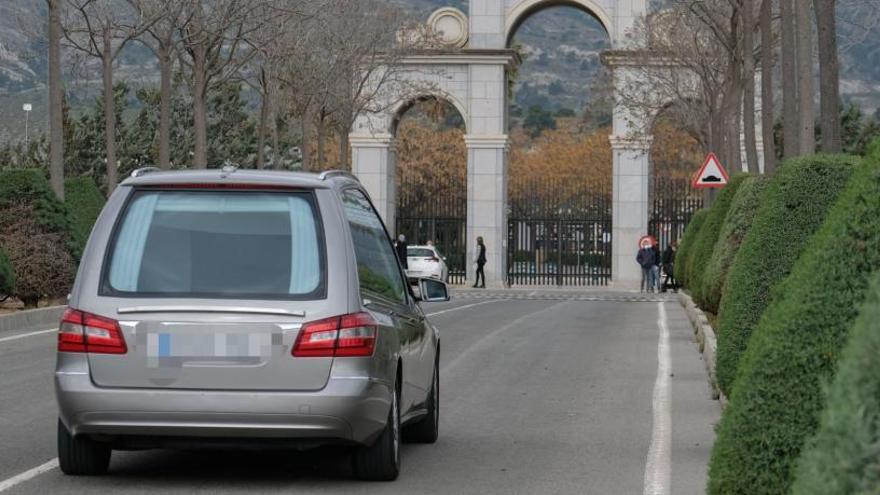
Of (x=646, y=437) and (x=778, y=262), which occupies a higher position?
(x=778, y=262)

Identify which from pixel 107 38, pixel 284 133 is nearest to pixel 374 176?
pixel 107 38

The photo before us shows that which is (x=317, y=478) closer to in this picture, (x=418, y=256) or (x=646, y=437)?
(x=646, y=437)

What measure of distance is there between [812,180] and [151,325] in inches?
214

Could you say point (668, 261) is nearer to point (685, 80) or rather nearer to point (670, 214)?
point (670, 214)

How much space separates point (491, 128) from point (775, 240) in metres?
48.6

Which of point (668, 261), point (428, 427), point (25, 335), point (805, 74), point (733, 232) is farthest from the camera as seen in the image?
point (668, 261)

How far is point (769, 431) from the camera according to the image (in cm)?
612

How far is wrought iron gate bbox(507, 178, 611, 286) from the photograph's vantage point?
200ft

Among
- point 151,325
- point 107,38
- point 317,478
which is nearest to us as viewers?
point 151,325

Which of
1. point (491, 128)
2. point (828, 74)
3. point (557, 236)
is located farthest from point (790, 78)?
point (491, 128)

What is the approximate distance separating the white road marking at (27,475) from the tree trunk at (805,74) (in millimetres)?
14368

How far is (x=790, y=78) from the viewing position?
24.7 meters

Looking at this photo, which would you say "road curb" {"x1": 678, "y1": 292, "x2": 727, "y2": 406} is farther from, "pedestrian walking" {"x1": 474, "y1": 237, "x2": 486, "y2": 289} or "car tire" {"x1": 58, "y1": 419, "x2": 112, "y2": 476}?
"pedestrian walking" {"x1": 474, "y1": 237, "x2": 486, "y2": 289}

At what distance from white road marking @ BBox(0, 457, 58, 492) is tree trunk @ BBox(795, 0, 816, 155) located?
1437cm
